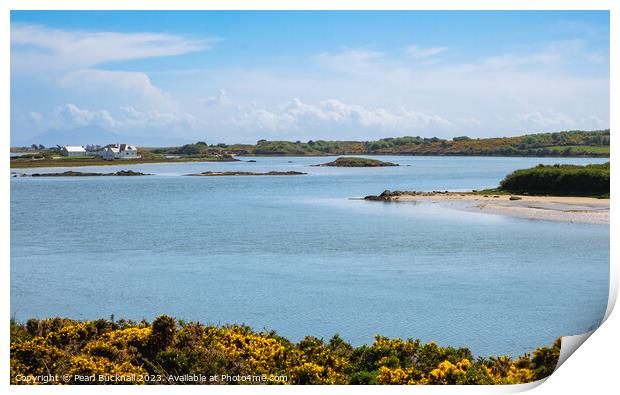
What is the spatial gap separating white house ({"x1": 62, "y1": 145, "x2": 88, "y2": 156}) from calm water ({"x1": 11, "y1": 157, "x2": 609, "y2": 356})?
2.00 ft

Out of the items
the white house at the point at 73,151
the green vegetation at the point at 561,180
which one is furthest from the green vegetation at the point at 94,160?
the green vegetation at the point at 561,180

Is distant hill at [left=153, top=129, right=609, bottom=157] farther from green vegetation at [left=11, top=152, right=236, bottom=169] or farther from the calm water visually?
the calm water

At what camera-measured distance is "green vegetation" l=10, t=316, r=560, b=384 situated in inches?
242

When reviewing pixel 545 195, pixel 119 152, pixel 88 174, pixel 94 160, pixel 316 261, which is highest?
pixel 119 152

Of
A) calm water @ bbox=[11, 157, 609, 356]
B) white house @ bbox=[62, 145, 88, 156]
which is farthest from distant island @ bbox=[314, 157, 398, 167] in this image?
white house @ bbox=[62, 145, 88, 156]

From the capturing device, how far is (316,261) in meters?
9.61

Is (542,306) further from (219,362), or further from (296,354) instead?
(219,362)

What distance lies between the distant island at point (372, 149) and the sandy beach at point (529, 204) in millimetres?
1023

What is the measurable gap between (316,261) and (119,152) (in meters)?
2.79

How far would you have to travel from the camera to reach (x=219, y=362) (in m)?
6.20

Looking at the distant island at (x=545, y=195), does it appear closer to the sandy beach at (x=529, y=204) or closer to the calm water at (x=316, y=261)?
the sandy beach at (x=529, y=204)

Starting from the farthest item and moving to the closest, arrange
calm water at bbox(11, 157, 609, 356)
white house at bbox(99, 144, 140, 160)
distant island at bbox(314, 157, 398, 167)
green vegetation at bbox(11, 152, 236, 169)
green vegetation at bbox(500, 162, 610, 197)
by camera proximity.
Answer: distant island at bbox(314, 157, 398, 167)
green vegetation at bbox(500, 162, 610, 197)
white house at bbox(99, 144, 140, 160)
green vegetation at bbox(11, 152, 236, 169)
calm water at bbox(11, 157, 609, 356)

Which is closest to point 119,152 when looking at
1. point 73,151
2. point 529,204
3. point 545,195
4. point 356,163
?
point 73,151
